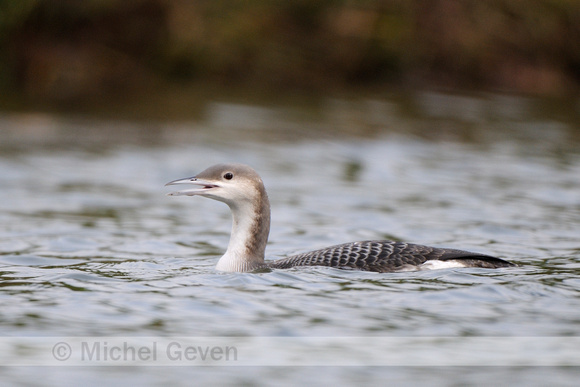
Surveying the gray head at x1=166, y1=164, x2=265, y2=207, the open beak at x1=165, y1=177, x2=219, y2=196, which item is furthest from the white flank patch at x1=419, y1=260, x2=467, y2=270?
the open beak at x1=165, y1=177, x2=219, y2=196

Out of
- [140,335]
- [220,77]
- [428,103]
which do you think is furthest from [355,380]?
[220,77]

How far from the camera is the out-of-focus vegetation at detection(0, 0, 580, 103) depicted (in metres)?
17.2

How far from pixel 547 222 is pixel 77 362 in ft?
17.2

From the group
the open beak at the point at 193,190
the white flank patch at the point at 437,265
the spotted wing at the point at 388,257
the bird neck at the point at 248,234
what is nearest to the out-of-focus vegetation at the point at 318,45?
the bird neck at the point at 248,234

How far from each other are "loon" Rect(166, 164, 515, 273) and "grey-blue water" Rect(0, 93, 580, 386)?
0.10 meters

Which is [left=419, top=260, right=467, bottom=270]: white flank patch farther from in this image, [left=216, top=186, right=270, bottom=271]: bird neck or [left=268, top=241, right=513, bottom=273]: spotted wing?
[left=216, top=186, right=270, bottom=271]: bird neck

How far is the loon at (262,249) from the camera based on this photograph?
20.7 feet

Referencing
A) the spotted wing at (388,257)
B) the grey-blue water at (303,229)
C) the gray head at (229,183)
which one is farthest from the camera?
the gray head at (229,183)

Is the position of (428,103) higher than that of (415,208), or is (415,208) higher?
(428,103)

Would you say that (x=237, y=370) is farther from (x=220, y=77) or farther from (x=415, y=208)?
(x=220, y=77)

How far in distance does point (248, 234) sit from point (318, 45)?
11.9 m

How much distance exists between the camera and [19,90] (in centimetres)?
1622

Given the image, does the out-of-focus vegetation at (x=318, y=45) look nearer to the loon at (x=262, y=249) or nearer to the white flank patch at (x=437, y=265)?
the loon at (x=262, y=249)

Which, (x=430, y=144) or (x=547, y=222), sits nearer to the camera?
(x=547, y=222)
